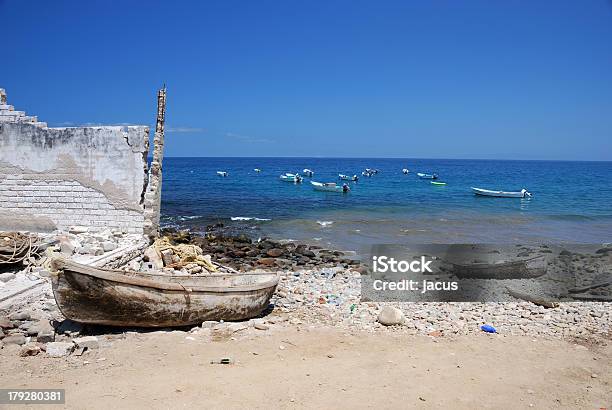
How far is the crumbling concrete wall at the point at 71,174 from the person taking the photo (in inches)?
440

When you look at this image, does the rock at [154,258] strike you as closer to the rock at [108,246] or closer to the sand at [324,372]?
the rock at [108,246]

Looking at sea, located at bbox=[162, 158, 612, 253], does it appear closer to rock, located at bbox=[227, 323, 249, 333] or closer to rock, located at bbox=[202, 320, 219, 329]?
rock, located at bbox=[227, 323, 249, 333]

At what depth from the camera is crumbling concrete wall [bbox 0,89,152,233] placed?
11.2m

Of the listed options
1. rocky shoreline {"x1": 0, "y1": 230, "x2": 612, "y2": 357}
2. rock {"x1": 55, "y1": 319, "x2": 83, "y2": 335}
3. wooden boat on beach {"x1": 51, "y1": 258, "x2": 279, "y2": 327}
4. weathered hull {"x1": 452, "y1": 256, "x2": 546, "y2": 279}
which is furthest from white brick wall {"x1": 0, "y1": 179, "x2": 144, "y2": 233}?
weathered hull {"x1": 452, "y1": 256, "x2": 546, "y2": 279}

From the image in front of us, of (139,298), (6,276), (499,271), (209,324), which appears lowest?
(209,324)

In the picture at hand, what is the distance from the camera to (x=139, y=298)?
6879mm

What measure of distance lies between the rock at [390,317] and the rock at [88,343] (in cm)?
474

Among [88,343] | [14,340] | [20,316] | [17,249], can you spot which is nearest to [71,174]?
[17,249]

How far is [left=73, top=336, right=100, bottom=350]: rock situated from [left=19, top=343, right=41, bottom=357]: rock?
0.47 m

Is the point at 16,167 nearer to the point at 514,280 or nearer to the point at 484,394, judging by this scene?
the point at 484,394

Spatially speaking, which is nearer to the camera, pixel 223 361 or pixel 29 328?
pixel 223 361

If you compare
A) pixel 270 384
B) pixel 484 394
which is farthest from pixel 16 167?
pixel 484 394

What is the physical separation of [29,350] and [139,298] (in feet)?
4.96

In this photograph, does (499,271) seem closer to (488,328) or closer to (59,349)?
(488,328)
